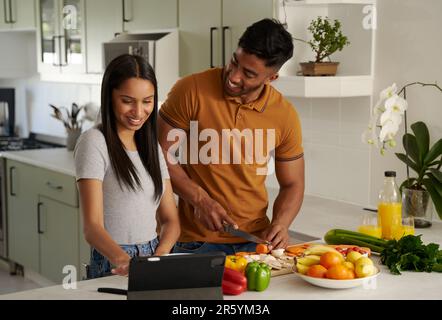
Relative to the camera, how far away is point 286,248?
2193mm

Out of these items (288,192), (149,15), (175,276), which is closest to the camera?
(175,276)

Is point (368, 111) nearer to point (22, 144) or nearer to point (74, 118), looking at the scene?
point (74, 118)

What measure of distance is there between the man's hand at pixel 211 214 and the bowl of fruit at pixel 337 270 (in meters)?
0.38

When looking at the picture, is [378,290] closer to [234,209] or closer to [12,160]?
[234,209]

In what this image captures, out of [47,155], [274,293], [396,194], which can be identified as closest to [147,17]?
[47,155]

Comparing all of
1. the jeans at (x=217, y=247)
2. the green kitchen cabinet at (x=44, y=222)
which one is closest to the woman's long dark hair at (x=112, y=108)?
the jeans at (x=217, y=247)

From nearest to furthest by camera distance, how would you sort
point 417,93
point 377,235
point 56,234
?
point 377,235 → point 417,93 → point 56,234

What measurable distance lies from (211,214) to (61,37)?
2.75 meters

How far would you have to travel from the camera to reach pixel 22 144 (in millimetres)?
5340

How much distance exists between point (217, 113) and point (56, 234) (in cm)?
225

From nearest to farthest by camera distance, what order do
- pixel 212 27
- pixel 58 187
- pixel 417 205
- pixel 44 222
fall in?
1. pixel 417 205
2. pixel 212 27
3. pixel 58 187
4. pixel 44 222

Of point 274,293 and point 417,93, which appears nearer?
point 274,293

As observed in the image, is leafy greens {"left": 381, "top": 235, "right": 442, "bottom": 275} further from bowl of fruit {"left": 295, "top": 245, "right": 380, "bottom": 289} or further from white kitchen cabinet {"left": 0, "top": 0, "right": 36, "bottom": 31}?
white kitchen cabinet {"left": 0, "top": 0, "right": 36, "bottom": 31}

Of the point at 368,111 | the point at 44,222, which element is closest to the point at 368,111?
the point at 368,111
